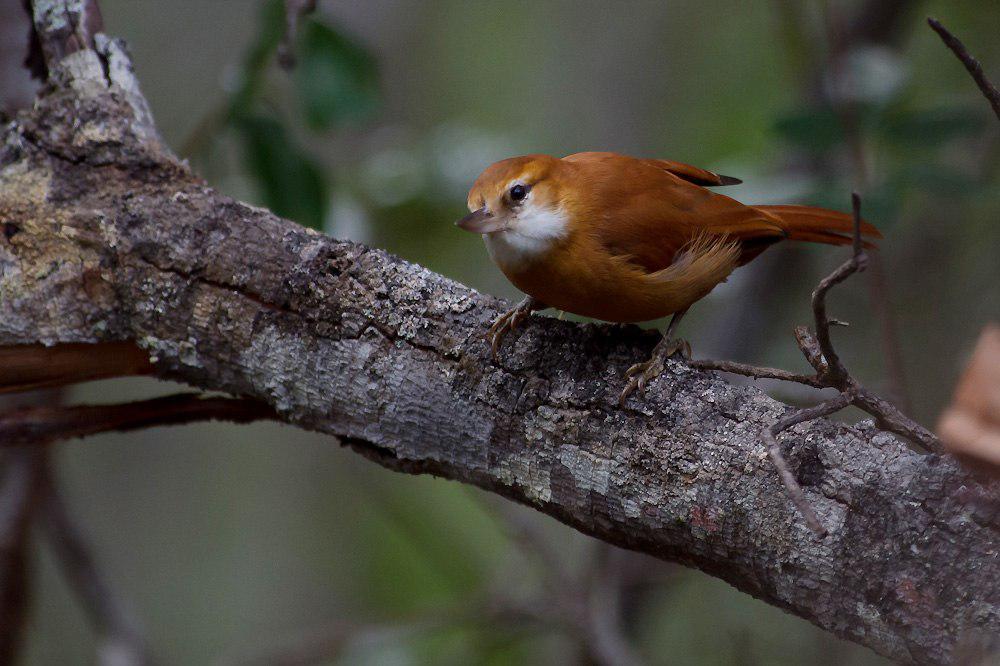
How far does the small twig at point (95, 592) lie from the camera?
3.07m

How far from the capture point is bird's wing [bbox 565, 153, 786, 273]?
6.47ft

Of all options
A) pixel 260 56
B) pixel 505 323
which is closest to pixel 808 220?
pixel 505 323

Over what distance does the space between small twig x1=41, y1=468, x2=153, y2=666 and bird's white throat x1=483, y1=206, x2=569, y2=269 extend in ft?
6.38

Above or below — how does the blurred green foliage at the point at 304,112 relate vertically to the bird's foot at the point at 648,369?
above

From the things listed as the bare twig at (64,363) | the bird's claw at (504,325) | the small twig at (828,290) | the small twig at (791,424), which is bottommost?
the small twig at (791,424)

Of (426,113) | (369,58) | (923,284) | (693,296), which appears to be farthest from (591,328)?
(426,113)

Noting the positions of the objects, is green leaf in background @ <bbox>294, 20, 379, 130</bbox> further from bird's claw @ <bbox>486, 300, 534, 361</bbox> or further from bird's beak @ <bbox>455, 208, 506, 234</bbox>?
bird's claw @ <bbox>486, 300, 534, 361</bbox>

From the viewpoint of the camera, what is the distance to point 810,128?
2.77 meters

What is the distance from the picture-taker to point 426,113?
6.19m

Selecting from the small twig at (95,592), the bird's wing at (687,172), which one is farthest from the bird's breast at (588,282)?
the small twig at (95,592)

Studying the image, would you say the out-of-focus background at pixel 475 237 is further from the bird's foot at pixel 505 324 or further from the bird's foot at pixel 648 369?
the bird's foot at pixel 505 324

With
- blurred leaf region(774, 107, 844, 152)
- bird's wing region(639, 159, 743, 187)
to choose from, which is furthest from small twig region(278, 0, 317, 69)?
blurred leaf region(774, 107, 844, 152)

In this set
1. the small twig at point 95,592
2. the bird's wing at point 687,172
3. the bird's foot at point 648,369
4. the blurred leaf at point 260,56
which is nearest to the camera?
the bird's foot at point 648,369

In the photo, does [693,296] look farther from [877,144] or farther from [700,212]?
[877,144]
